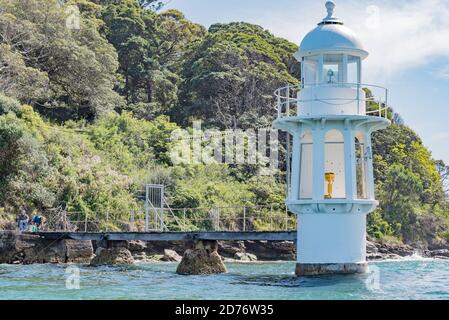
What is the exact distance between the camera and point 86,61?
204 feet

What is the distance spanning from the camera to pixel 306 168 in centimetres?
3045

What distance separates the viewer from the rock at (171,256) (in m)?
47.9

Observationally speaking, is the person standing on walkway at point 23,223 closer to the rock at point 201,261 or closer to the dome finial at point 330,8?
the rock at point 201,261

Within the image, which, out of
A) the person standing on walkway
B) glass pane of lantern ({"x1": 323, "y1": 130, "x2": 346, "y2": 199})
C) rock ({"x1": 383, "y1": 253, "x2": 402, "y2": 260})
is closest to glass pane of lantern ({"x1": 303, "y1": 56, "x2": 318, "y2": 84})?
glass pane of lantern ({"x1": 323, "y1": 130, "x2": 346, "y2": 199})

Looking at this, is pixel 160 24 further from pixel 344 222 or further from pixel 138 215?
pixel 344 222

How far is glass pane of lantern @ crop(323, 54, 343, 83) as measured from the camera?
94.1 ft

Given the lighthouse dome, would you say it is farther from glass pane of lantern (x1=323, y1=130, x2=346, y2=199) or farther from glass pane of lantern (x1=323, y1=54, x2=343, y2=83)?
glass pane of lantern (x1=323, y1=130, x2=346, y2=199)

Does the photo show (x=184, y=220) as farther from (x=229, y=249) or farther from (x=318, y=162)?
(x=318, y=162)

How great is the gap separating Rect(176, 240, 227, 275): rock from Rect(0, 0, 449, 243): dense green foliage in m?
16.4

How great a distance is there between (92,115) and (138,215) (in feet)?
51.9

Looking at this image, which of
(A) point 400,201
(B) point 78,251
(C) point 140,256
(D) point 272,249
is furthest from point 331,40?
(A) point 400,201

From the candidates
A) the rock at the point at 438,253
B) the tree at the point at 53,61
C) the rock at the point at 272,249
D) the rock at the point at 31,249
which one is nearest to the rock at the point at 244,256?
the rock at the point at 272,249

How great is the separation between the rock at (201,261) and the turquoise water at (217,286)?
736mm
